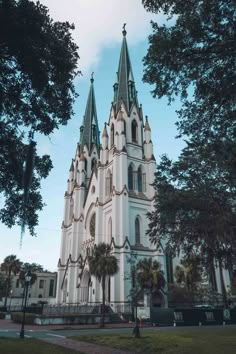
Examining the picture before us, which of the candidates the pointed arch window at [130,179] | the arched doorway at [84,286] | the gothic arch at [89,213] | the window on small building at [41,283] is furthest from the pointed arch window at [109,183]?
the window on small building at [41,283]

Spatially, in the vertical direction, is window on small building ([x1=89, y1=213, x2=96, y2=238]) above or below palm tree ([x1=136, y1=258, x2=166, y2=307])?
above

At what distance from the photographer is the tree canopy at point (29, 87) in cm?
1011

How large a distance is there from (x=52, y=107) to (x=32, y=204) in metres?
4.43

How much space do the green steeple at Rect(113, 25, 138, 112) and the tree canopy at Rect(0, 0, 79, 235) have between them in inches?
1663

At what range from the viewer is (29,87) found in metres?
11.4

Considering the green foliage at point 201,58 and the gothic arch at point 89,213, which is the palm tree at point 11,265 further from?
the green foliage at point 201,58

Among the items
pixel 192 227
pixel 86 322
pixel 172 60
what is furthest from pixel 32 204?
pixel 86 322

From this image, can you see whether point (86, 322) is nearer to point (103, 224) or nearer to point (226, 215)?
point (103, 224)

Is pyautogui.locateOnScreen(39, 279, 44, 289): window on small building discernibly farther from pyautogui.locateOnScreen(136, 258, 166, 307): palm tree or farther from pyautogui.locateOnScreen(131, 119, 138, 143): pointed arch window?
pyautogui.locateOnScreen(136, 258, 166, 307): palm tree

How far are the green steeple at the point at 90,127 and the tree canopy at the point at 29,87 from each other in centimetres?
5316

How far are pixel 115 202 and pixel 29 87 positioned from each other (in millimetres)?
32712

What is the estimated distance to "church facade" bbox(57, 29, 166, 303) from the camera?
42125mm

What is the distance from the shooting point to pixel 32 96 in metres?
11.7

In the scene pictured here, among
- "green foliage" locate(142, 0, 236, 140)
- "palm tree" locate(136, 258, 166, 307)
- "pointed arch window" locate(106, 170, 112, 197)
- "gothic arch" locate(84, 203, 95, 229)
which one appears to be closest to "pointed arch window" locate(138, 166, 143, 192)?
"pointed arch window" locate(106, 170, 112, 197)
